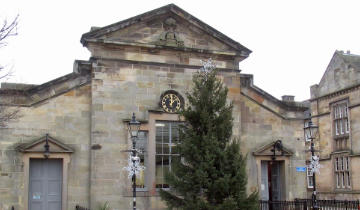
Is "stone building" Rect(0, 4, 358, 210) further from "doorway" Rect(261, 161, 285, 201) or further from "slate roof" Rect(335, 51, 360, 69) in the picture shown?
"slate roof" Rect(335, 51, 360, 69)

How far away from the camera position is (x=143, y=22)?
63.2ft

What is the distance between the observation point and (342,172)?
3064cm

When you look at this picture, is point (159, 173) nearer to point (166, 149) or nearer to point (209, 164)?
point (166, 149)

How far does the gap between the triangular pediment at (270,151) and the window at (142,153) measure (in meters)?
4.97

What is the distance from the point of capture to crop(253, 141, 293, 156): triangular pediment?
67.6 ft

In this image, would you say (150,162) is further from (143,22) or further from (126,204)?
(143,22)

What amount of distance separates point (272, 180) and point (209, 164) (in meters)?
8.02

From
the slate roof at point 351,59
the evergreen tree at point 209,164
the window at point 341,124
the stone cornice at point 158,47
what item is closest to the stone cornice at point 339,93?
the window at point 341,124

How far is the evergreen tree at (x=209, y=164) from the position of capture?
14.2 metres

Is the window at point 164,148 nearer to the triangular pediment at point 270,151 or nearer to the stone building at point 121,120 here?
the stone building at point 121,120

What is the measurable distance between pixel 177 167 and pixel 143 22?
23.0 feet

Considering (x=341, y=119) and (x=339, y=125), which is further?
(x=339, y=125)

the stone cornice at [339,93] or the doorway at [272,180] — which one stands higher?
the stone cornice at [339,93]

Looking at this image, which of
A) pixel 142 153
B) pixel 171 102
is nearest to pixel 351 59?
pixel 171 102
